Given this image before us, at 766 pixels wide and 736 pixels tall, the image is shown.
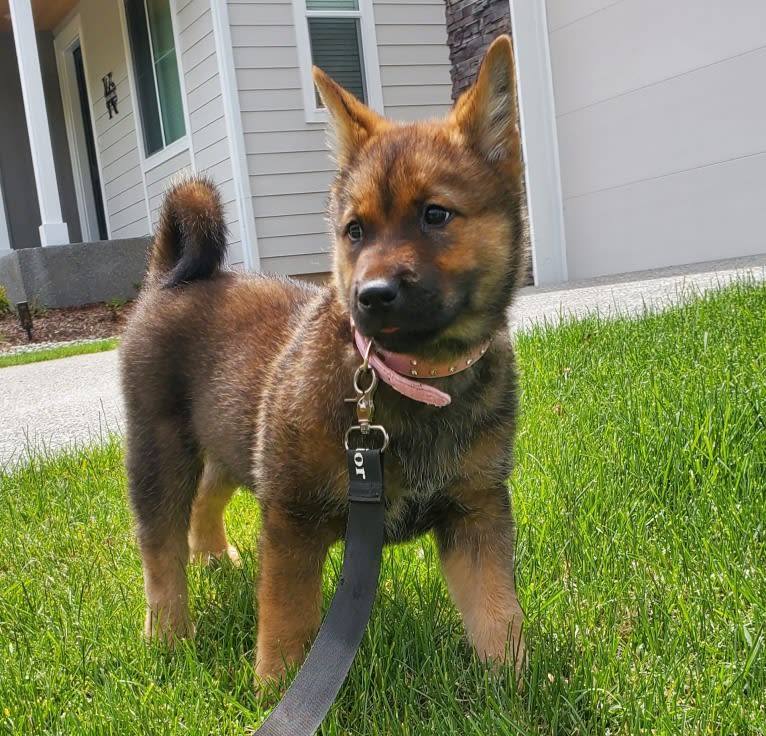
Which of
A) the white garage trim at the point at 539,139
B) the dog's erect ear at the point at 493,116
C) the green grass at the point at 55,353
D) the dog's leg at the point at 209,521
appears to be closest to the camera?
the dog's erect ear at the point at 493,116

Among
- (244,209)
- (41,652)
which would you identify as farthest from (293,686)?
(244,209)

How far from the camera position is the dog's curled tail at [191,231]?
3082 mm

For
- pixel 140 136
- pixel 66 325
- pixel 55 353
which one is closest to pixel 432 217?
pixel 55 353

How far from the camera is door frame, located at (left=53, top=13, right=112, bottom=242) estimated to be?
17.0m

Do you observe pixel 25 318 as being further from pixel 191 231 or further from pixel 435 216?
pixel 435 216

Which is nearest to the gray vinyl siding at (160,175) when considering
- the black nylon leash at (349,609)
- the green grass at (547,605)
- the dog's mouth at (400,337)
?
the green grass at (547,605)

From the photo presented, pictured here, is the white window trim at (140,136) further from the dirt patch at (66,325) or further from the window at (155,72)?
the dirt patch at (66,325)

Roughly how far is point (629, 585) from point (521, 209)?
43.7 inches

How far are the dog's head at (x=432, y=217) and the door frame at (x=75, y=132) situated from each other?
15.3 meters

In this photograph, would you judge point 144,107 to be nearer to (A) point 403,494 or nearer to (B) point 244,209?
(B) point 244,209

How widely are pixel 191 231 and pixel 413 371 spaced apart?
1243 millimetres

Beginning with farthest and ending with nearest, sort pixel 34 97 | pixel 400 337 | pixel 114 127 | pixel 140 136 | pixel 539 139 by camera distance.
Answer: pixel 114 127 < pixel 140 136 < pixel 34 97 < pixel 539 139 < pixel 400 337

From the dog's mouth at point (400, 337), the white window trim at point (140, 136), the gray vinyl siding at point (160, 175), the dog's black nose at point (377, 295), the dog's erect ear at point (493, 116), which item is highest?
the white window trim at point (140, 136)

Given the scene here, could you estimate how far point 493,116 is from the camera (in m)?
2.39
